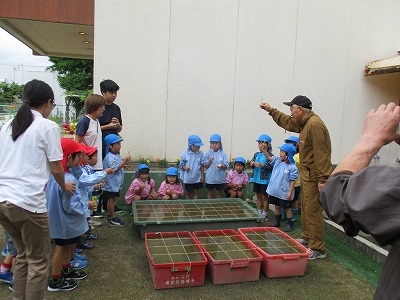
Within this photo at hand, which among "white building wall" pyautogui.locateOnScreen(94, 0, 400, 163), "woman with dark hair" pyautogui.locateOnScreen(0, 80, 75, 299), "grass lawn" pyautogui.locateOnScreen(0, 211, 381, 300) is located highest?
"white building wall" pyautogui.locateOnScreen(94, 0, 400, 163)

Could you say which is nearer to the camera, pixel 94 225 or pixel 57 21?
pixel 94 225

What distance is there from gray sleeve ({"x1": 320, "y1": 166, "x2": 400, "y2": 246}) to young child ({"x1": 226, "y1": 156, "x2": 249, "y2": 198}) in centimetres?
477

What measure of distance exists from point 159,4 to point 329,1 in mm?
3651

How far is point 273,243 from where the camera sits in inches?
156

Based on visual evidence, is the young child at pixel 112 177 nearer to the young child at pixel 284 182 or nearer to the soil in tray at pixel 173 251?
the soil in tray at pixel 173 251

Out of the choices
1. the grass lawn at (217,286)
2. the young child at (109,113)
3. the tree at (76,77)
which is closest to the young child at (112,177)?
the young child at (109,113)

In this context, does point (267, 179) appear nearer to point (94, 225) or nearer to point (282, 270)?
point (282, 270)

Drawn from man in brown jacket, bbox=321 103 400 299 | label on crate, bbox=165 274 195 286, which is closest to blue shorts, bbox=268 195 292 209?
label on crate, bbox=165 274 195 286

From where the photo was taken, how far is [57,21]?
688 centimetres

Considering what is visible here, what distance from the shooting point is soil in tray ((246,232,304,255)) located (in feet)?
12.2

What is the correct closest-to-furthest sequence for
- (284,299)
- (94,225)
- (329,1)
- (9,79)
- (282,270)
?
(284,299) < (282,270) < (94,225) < (329,1) < (9,79)

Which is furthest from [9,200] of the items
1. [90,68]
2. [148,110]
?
[90,68]

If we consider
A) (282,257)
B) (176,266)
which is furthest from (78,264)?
(282,257)

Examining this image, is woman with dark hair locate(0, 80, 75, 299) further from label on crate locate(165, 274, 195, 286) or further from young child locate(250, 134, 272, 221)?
young child locate(250, 134, 272, 221)
